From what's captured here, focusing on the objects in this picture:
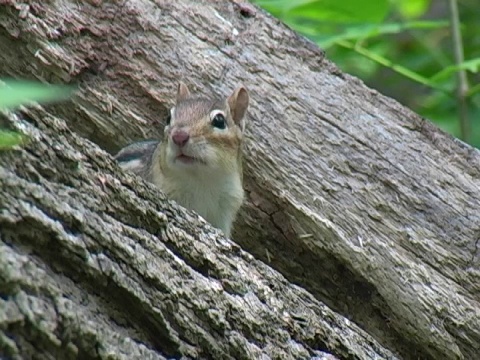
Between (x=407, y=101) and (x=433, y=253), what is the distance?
4619mm

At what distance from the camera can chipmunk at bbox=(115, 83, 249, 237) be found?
3.76 meters

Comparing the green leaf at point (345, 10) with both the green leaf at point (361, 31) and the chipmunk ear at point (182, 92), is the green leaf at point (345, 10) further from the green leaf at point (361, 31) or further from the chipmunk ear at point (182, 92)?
the chipmunk ear at point (182, 92)

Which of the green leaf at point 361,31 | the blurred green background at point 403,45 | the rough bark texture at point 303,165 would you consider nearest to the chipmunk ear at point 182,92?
the rough bark texture at point 303,165

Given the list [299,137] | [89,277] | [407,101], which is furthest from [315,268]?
[407,101]

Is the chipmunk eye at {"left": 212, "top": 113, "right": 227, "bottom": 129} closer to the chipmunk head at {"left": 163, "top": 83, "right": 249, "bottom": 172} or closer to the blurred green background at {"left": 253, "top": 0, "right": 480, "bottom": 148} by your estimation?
the chipmunk head at {"left": 163, "top": 83, "right": 249, "bottom": 172}

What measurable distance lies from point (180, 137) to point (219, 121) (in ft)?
0.92

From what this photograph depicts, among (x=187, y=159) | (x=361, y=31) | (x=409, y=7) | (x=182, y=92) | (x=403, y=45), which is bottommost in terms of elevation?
(x=187, y=159)

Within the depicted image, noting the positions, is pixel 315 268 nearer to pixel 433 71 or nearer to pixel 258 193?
pixel 258 193

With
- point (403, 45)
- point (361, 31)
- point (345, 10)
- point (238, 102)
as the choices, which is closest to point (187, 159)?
point (238, 102)

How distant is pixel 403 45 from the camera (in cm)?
704

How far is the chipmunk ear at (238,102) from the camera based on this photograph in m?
3.78

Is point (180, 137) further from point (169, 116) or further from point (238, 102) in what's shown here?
point (238, 102)

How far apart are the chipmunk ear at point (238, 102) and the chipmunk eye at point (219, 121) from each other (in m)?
0.06

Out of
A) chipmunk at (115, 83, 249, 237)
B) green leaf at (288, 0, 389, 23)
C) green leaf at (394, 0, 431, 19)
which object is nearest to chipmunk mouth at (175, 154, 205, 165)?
chipmunk at (115, 83, 249, 237)
